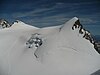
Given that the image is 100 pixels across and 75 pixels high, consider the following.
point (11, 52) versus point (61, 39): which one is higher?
point (61, 39)

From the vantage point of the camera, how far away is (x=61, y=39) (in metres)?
1.83

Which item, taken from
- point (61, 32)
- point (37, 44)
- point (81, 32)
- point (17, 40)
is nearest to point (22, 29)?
point (17, 40)

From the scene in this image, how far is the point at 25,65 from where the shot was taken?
6.00ft

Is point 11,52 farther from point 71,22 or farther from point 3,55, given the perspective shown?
point 71,22

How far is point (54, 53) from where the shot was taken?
1788 mm

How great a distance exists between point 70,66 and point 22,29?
693mm

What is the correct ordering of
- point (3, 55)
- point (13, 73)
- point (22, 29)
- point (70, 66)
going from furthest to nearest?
point (22, 29)
point (3, 55)
point (13, 73)
point (70, 66)

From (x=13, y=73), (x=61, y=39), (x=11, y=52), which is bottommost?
(x=13, y=73)

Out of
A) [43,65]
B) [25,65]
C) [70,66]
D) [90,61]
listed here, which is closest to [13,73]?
[25,65]

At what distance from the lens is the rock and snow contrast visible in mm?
1745

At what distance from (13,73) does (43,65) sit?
0.91 ft

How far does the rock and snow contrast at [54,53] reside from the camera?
175cm

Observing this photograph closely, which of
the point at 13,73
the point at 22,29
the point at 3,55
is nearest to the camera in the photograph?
the point at 13,73

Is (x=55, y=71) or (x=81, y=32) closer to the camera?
(x=55, y=71)
